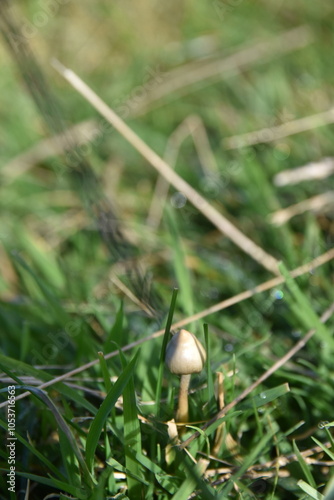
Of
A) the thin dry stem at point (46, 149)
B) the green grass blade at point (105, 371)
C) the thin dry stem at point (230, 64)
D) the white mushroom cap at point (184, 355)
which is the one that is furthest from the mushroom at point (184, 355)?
the thin dry stem at point (230, 64)

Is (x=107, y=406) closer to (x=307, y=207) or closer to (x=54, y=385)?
(x=54, y=385)

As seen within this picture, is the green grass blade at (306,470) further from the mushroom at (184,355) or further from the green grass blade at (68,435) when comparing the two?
the green grass blade at (68,435)

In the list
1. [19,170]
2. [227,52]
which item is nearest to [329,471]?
[19,170]

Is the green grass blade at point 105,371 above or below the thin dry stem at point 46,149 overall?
below

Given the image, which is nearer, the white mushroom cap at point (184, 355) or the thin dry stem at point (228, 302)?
the white mushroom cap at point (184, 355)

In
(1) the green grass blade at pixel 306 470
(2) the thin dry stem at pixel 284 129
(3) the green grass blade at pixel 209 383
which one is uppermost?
Answer: (2) the thin dry stem at pixel 284 129

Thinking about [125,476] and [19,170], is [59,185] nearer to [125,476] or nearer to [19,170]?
[19,170]

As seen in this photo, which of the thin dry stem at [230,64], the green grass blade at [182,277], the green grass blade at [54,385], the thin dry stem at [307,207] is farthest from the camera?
the thin dry stem at [230,64]
